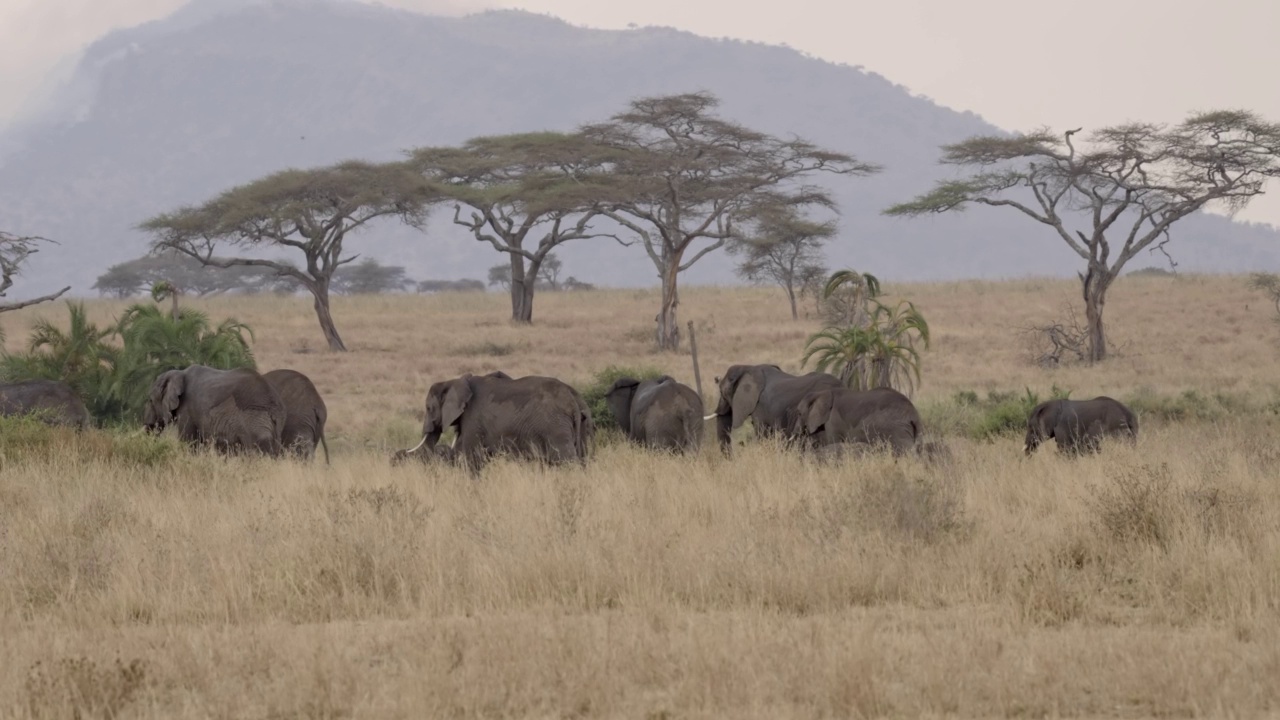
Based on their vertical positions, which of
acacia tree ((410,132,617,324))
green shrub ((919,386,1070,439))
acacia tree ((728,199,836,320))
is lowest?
green shrub ((919,386,1070,439))

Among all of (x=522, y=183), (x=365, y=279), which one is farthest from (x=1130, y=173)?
(x=365, y=279)

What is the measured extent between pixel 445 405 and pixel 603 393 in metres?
6.46

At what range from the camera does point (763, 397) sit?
16016 millimetres

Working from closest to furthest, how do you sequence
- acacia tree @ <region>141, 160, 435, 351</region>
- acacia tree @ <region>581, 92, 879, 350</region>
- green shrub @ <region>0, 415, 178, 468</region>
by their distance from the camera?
green shrub @ <region>0, 415, 178, 468</region> < acacia tree @ <region>581, 92, 879, 350</region> < acacia tree @ <region>141, 160, 435, 351</region>

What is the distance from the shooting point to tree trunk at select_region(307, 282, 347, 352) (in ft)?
129

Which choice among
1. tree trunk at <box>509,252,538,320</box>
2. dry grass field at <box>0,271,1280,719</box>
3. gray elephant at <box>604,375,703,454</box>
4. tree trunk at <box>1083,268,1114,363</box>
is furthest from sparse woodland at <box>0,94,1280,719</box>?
tree trunk at <box>509,252,538,320</box>

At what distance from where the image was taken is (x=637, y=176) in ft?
136

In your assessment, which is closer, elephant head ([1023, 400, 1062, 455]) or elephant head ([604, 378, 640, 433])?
elephant head ([1023, 400, 1062, 455])

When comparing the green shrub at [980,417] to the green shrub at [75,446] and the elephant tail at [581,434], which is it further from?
the green shrub at [75,446]

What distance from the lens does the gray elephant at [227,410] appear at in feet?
46.3

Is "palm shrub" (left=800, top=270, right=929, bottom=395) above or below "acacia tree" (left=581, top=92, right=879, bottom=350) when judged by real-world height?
below

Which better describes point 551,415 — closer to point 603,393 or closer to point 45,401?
point 603,393

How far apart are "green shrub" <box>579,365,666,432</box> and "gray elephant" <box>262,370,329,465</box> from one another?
4.04m

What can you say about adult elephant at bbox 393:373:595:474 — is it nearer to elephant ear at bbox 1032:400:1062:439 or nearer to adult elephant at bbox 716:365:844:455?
adult elephant at bbox 716:365:844:455
